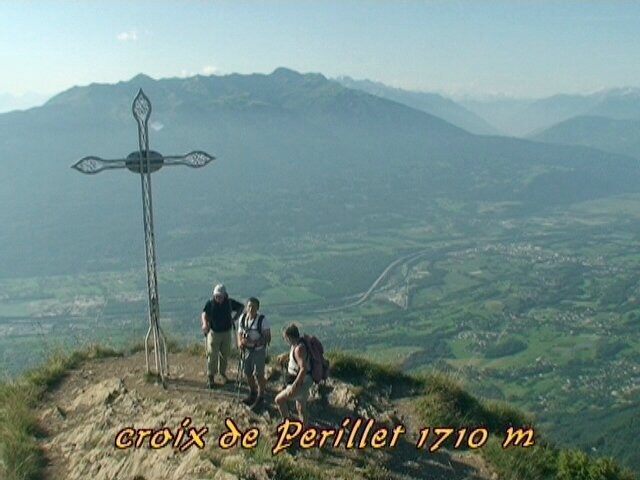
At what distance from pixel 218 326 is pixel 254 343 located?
47.6 inches

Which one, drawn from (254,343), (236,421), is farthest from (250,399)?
(254,343)

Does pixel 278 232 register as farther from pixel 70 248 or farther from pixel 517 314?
pixel 517 314

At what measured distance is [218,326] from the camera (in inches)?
394

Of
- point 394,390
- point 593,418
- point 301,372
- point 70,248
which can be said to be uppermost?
point 301,372

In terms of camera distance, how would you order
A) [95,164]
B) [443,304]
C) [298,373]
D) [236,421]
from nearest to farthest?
[298,373]
[236,421]
[95,164]
[443,304]

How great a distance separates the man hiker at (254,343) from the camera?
902 centimetres

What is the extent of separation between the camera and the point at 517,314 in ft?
258

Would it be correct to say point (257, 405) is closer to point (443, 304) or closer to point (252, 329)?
point (252, 329)

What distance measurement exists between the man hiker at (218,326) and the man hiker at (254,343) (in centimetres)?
96

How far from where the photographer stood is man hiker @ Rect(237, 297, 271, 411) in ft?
29.6

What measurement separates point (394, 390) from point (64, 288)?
97389 millimetres

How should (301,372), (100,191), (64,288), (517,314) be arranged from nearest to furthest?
1. (301,372)
2. (517,314)
3. (64,288)
4. (100,191)

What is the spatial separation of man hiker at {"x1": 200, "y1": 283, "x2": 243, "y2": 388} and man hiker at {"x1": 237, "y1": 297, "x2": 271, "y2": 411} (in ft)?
3.16

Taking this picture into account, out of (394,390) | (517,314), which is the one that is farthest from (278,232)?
(394,390)
